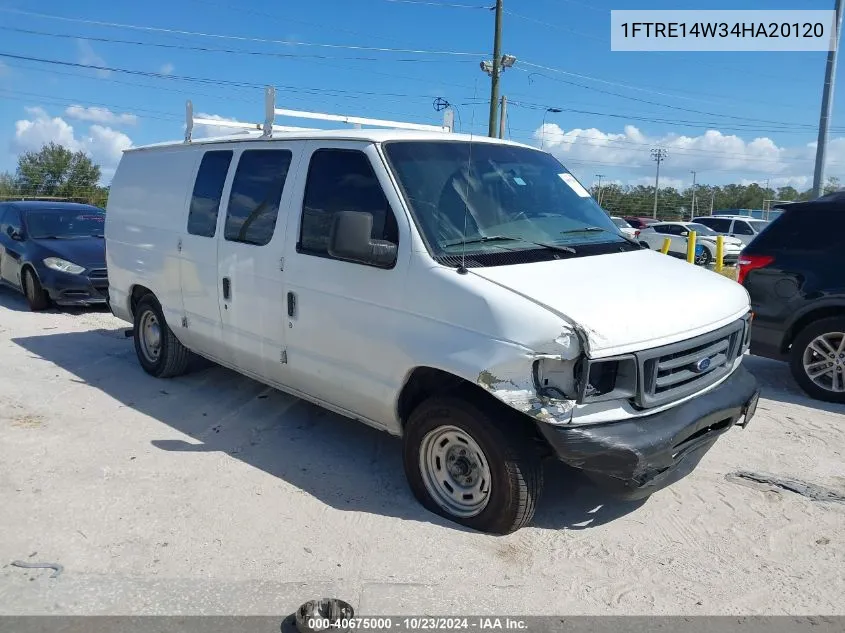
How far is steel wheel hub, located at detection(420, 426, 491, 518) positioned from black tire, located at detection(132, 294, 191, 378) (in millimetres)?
3351

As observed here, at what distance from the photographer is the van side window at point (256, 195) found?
4809 millimetres

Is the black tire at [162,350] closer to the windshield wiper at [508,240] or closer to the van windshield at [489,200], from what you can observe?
the van windshield at [489,200]

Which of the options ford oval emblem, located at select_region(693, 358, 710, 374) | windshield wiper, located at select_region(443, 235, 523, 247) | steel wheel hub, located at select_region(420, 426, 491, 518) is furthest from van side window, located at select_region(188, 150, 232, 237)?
ford oval emblem, located at select_region(693, 358, 710, 374)

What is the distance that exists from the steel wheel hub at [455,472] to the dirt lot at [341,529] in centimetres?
14

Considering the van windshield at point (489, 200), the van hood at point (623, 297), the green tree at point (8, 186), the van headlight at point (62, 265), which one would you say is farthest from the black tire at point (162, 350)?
the green tree at point (8, 186)

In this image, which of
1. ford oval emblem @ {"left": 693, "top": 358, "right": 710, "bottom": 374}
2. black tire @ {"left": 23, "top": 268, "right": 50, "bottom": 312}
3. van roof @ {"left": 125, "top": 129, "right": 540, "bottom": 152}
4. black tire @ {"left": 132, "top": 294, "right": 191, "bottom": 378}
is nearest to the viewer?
ford oval emblem @ {"left": 693, "top": 358, "right": 710, "bottom": 374}

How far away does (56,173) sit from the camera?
151 feet

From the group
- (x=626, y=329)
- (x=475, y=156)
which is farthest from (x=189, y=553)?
(x=475, y=156)

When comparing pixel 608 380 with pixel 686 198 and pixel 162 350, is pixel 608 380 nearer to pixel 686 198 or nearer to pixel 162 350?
pixel 162 350

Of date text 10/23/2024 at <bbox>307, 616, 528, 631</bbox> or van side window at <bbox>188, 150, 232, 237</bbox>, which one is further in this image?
van side window at <bbox>188, 150, 232, 237</bbox>

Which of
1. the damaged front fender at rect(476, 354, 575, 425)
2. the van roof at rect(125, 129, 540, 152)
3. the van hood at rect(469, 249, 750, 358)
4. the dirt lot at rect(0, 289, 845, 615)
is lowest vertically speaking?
the dirt lot at rect(0, 289, 845, 615)

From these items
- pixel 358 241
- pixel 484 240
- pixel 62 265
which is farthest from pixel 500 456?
pixel 62 265

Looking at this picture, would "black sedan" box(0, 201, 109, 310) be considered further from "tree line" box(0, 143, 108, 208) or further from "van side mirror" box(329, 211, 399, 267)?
"tree line" box(0, 143, 108, 208)

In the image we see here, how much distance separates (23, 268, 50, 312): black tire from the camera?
10234mm
